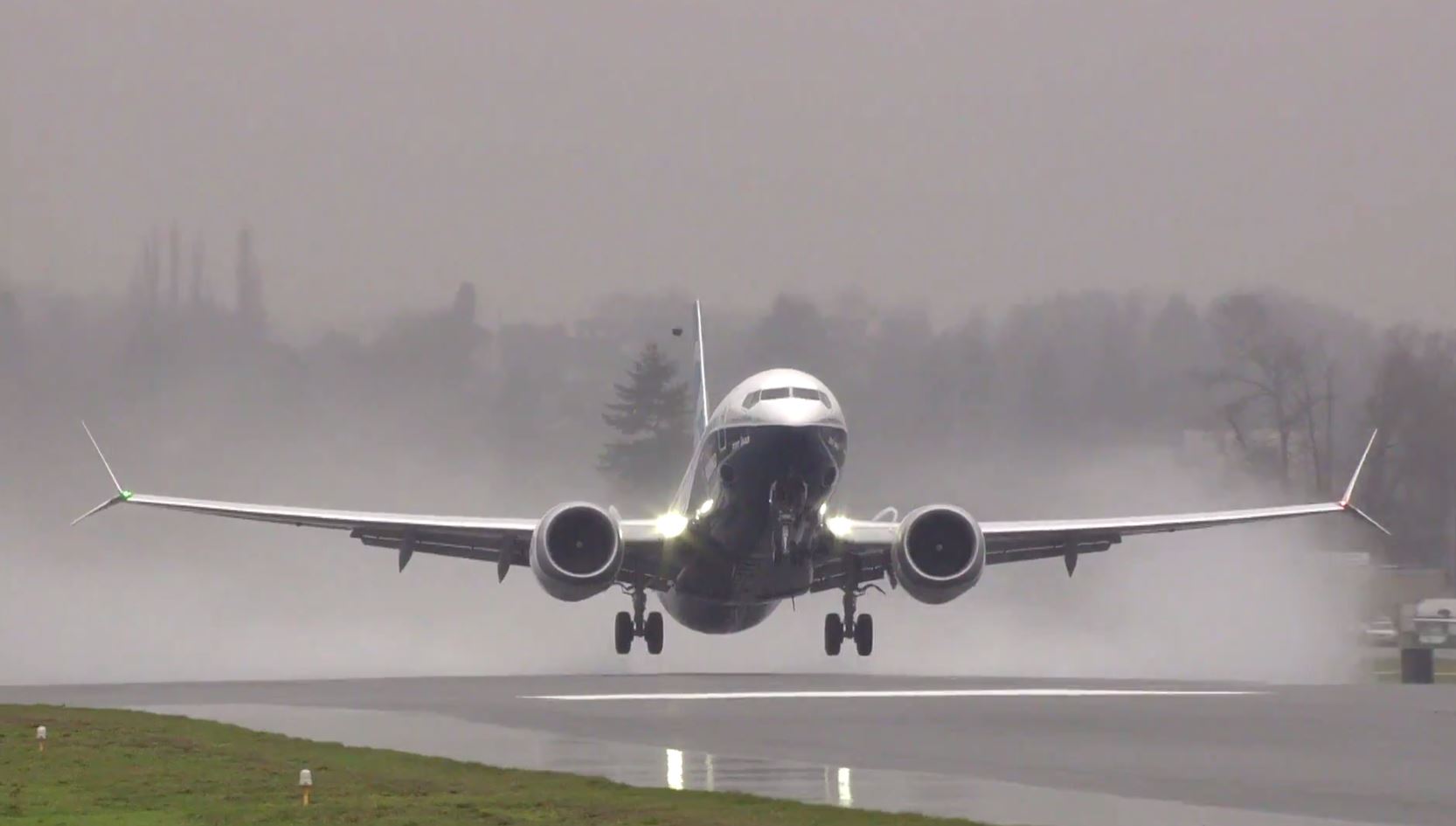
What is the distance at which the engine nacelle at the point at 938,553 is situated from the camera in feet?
153

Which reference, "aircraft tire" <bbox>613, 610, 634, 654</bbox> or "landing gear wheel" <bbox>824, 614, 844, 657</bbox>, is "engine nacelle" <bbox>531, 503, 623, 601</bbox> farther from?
"landing gear wheel" <bbox>824, 614, 844, 657</bbox>

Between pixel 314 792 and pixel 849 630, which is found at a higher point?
pixel 849 630

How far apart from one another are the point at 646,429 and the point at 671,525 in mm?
35700

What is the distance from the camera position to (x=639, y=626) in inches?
2112

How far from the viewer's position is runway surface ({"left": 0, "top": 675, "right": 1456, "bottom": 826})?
23312 millimetres

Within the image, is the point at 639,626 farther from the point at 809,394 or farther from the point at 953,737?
the point at 953,737

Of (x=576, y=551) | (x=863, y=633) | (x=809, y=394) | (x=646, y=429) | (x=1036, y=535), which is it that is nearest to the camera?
(x=809, y=394)

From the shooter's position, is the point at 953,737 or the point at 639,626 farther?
the point at 639,626

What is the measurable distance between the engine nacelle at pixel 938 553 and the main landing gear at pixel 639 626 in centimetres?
831

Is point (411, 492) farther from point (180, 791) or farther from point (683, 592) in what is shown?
point (180, 791)

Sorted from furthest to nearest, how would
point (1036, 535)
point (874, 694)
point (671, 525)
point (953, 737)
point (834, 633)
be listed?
1. point (834, 633)
2. point (1036, 535)
3. point (671, 525)
4. point (874, 694)
5. point (953, 737)

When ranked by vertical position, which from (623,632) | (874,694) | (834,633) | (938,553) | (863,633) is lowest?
(874,694)

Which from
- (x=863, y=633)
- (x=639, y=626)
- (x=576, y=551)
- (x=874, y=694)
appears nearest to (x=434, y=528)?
(x=576, y=551)

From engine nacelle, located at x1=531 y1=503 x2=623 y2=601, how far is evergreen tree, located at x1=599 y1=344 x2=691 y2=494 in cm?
3260
